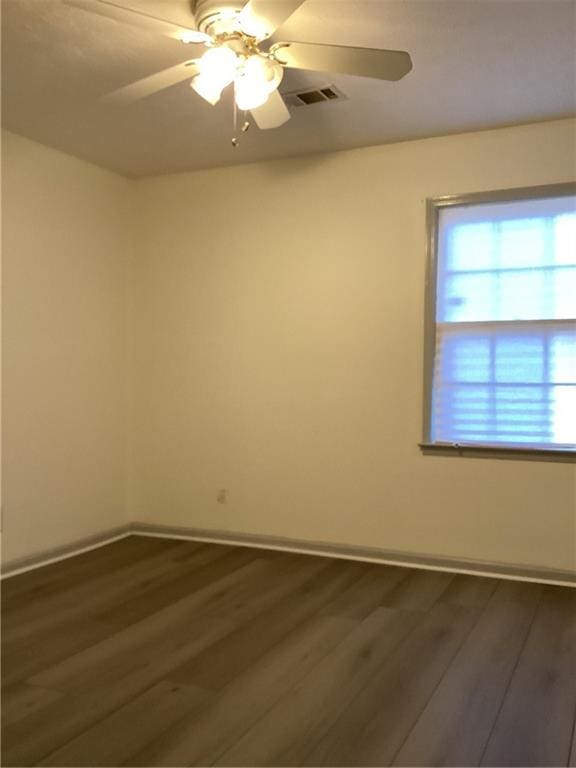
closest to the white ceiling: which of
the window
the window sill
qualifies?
the window

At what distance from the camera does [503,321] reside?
4043mm

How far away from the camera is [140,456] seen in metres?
5.16

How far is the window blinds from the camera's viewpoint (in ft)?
12.8

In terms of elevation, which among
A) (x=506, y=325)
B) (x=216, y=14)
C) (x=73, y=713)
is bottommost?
(x=73, y=713)

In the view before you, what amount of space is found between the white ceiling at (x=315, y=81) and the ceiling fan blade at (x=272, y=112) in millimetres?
240

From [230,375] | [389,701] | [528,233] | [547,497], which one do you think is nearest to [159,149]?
[230,375]

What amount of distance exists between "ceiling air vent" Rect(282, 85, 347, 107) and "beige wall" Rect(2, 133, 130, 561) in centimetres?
169

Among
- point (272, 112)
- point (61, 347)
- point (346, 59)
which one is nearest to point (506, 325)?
point (272, 112)

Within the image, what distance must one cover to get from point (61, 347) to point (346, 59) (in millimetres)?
2734

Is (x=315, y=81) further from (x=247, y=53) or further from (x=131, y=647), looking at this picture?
(x=131, y=647)

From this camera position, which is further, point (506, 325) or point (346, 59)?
point (506, 325)

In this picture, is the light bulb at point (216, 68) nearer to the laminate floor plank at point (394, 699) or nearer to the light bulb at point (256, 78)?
the light bulb at point (256, 78)

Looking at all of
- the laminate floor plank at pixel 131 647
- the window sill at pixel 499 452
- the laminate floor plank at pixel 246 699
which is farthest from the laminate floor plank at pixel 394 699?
the window sill at pixel 499 452

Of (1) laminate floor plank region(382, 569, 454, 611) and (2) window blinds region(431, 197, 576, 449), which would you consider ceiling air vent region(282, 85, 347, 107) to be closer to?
(2) window blinds region(431, 197, 576, 449)
